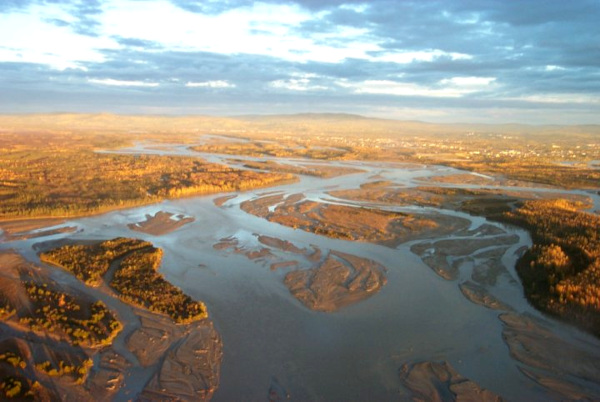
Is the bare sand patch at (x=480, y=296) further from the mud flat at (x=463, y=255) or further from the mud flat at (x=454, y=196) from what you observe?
the mud flat at (x=454, y=196)

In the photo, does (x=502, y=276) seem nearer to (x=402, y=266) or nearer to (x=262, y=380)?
(x=402, y=266)

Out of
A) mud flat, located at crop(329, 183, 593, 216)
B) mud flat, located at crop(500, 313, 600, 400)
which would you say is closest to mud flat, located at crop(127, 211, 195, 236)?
mud flat, located at crop(329, 183, 593, 216)

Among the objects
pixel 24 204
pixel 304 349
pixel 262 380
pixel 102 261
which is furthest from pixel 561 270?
pixel 24 204

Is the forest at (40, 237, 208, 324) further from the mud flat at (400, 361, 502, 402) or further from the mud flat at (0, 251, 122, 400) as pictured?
the mud flat at (400, 361, 502, 402)

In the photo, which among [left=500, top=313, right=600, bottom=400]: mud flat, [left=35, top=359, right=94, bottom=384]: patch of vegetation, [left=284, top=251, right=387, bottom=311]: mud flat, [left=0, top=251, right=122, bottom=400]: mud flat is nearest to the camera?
[left=0, top=251, right=122, bottom=400]: mud flat

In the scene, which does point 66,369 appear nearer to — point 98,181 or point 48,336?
point 48,336

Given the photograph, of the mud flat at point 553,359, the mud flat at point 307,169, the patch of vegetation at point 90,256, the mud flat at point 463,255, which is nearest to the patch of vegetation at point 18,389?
the patch of vegetation at point 90,256
